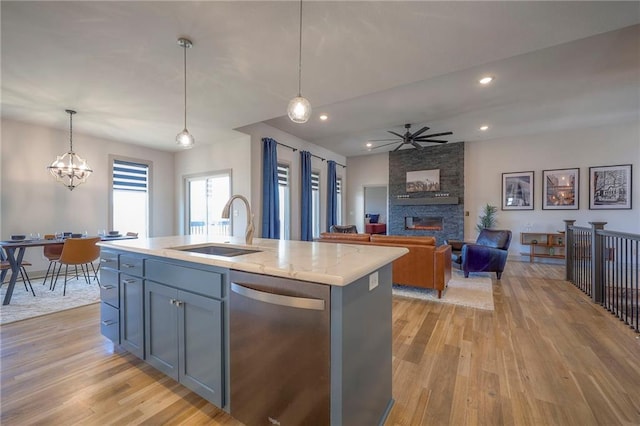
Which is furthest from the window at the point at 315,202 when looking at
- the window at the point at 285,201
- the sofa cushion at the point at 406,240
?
the sofa cushion at the point at 406,240

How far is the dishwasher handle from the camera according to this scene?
1.14m

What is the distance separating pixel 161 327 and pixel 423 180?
292 inches

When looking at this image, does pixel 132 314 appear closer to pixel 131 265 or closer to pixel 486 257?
pixel 131 265

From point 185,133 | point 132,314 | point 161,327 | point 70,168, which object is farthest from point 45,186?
point 161,327

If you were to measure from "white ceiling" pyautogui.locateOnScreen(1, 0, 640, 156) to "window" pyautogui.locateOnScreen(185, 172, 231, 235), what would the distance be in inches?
50.9

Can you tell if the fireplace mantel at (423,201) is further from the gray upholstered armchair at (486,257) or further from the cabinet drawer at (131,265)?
the cabinet drawer at (131,265)

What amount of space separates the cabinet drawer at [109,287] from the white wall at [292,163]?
3.00 metres

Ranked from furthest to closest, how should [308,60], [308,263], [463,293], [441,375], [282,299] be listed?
[463,293]
[308,60]
[441,375]
[308,263]
[282,299]

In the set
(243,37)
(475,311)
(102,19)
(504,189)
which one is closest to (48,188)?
(102,19)

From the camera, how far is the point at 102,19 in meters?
2.11

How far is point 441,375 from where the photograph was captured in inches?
76.7

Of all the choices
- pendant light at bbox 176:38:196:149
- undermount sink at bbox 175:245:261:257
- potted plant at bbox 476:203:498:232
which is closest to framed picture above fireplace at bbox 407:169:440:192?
potted plant at bbox 476:203:498:232

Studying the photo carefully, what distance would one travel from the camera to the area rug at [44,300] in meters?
3.06

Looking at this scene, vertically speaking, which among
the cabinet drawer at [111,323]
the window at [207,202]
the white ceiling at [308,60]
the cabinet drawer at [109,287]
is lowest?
the cabinet drawer at [111,323]
